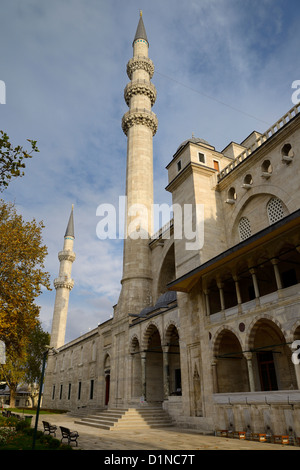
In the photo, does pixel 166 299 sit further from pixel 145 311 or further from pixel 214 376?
pixel 214 376

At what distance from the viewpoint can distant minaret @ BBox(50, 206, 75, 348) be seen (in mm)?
49406

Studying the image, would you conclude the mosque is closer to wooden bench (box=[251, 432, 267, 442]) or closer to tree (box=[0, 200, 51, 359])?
wooden bench (box=[251, 432, 267, 442])

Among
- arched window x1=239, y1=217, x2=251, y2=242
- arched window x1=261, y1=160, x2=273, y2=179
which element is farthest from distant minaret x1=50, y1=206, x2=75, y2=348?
arched window x1=261, y1=160, x2=273, y2=179

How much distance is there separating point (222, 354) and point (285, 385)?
10.3 feet

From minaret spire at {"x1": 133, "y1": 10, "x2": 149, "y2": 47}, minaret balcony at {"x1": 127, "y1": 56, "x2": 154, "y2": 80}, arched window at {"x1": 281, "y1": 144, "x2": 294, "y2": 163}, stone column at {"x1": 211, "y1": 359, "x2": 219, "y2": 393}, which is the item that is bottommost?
stone column at {"x1": 211, "y1": 359, "x2": 219, "y2": 393}

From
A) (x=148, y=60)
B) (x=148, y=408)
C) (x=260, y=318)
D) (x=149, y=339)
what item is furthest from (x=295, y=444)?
(x=148, y=60)

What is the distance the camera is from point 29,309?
54.6 ft

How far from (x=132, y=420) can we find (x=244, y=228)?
42.6 ft

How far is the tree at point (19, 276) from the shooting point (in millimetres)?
15961

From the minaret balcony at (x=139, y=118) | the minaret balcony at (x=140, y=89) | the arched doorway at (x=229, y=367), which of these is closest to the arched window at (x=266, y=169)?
the arched doorway at (x=229, y=367)

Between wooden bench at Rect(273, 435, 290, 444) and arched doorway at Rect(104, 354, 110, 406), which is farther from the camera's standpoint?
arched doorway at Rect(104, 354, 110, 406)

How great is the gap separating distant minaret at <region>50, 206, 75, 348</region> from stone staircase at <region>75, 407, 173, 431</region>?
97.3 ft

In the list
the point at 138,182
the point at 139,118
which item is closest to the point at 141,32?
the point at 139,118
